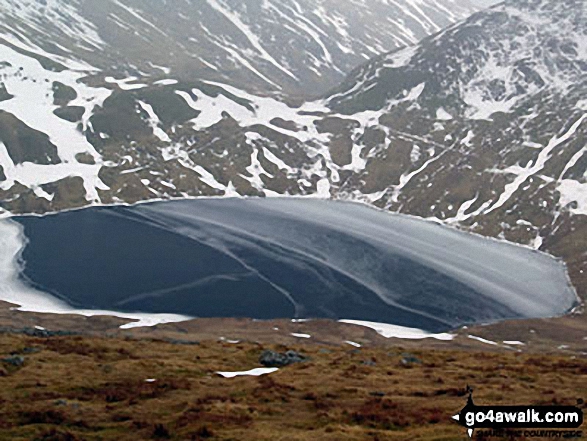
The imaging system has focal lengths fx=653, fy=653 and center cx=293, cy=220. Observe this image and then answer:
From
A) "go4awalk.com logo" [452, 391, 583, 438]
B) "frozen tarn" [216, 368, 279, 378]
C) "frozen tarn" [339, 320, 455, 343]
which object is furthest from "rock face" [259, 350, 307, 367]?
"frozen tarn" [339, 320, 455, 343]

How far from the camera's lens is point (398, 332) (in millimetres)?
181375

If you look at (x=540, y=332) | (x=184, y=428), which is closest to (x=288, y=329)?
(x=540, y=332)

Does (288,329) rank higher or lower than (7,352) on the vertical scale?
lower

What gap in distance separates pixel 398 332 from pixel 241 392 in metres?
134

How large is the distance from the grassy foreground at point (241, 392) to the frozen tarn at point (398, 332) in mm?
98303

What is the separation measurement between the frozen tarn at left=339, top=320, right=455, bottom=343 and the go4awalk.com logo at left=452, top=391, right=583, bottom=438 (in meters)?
139

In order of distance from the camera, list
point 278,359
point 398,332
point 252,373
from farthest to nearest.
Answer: point 398,332
point 278,359
point 252,373

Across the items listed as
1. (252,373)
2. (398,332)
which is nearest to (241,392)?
(252,373)

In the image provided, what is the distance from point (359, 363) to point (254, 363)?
1176 centimetres

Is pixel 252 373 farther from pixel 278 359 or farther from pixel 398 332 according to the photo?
pixel 398 332

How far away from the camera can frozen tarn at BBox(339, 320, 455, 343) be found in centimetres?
17688

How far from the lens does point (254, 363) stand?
2832 inches

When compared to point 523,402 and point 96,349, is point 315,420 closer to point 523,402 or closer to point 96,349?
point 523,402

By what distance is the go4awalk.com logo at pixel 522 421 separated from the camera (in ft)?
119
